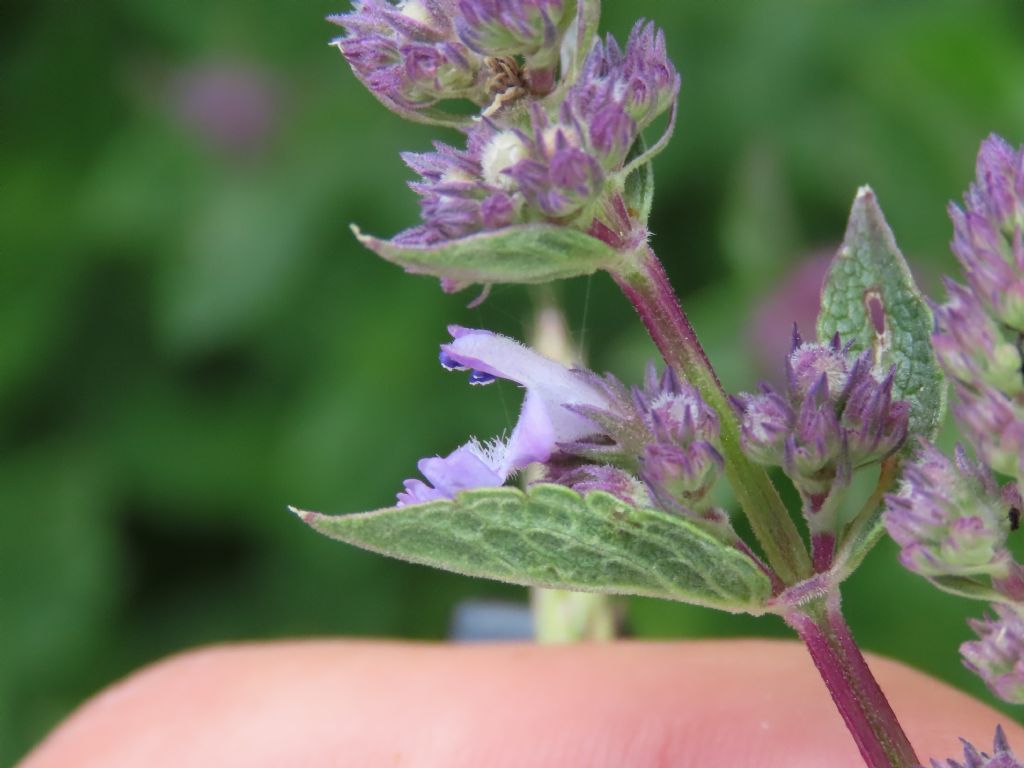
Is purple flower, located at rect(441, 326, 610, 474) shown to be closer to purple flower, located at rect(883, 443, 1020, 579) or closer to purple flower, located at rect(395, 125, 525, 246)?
purple flower, located at rect(395, 125, 525, 246)

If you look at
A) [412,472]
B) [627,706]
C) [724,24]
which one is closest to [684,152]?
[724,24]

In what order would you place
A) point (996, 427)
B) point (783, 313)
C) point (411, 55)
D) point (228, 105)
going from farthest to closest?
point (228, 105)
point (783, 313)
point (411, 55)
point (996, 427)

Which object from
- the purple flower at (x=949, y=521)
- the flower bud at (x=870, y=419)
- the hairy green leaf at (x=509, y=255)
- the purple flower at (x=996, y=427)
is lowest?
the purple flower at (x=949, y=521)

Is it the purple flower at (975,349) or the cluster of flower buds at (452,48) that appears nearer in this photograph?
the purple flower at (975,349)

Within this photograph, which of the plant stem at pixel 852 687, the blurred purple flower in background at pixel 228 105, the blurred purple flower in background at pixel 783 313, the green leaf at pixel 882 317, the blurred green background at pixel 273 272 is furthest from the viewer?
the blurred purple flower in background at pixel 228 105

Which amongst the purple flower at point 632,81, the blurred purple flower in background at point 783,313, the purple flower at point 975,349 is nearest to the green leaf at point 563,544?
the purple flower at point 975,349

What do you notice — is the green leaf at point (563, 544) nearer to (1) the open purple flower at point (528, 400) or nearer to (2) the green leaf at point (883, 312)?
(1) the open purple flower at point (528, 400)

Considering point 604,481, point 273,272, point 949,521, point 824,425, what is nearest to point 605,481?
point 604,481

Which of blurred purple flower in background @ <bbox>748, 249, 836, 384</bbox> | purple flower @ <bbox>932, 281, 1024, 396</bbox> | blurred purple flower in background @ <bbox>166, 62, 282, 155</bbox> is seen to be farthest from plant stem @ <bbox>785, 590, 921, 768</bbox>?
blurred purple flower in background @ <bbox>166, 62, 282, 155</bbox>

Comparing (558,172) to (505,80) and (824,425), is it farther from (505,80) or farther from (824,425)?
(824,425)
